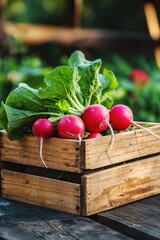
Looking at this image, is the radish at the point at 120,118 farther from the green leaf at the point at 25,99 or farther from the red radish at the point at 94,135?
the green leaf at the point at 25,99

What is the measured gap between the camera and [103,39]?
661cm

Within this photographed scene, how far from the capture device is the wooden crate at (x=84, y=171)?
2.17 meters

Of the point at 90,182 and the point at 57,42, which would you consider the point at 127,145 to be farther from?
the point at 57,42

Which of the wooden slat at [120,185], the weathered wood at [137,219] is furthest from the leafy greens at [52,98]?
the weathered wood at [137,219]

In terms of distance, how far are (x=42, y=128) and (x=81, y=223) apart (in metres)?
0.38

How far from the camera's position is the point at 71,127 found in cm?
217

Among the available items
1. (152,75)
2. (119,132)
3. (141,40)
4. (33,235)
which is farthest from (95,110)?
(141,40)

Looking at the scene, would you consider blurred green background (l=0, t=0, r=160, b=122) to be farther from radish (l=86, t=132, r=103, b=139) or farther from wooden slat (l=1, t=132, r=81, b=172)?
radish (l=86, t=132, r=103, b=139)

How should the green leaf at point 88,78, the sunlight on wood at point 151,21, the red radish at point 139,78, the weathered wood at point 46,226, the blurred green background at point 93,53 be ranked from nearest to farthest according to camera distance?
1. the weathered wood at point 46,226
2. the green leaf at point 88,78
3. the blurred green background at point 93,53
4. the red radish at point 139,78
5. the sunlight on wood at point 151,21

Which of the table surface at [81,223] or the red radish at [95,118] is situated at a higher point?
the red radish at [95,118]

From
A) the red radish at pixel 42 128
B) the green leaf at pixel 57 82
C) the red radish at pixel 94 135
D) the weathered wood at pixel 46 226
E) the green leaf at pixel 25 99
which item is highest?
Result: the green leaf at pixel 57 82

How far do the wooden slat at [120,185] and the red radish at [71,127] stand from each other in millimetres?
152

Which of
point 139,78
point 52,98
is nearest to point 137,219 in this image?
point 52,98

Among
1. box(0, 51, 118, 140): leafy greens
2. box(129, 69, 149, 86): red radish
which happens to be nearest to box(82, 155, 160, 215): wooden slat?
box(0, 51, 118, 140): leafy greens
